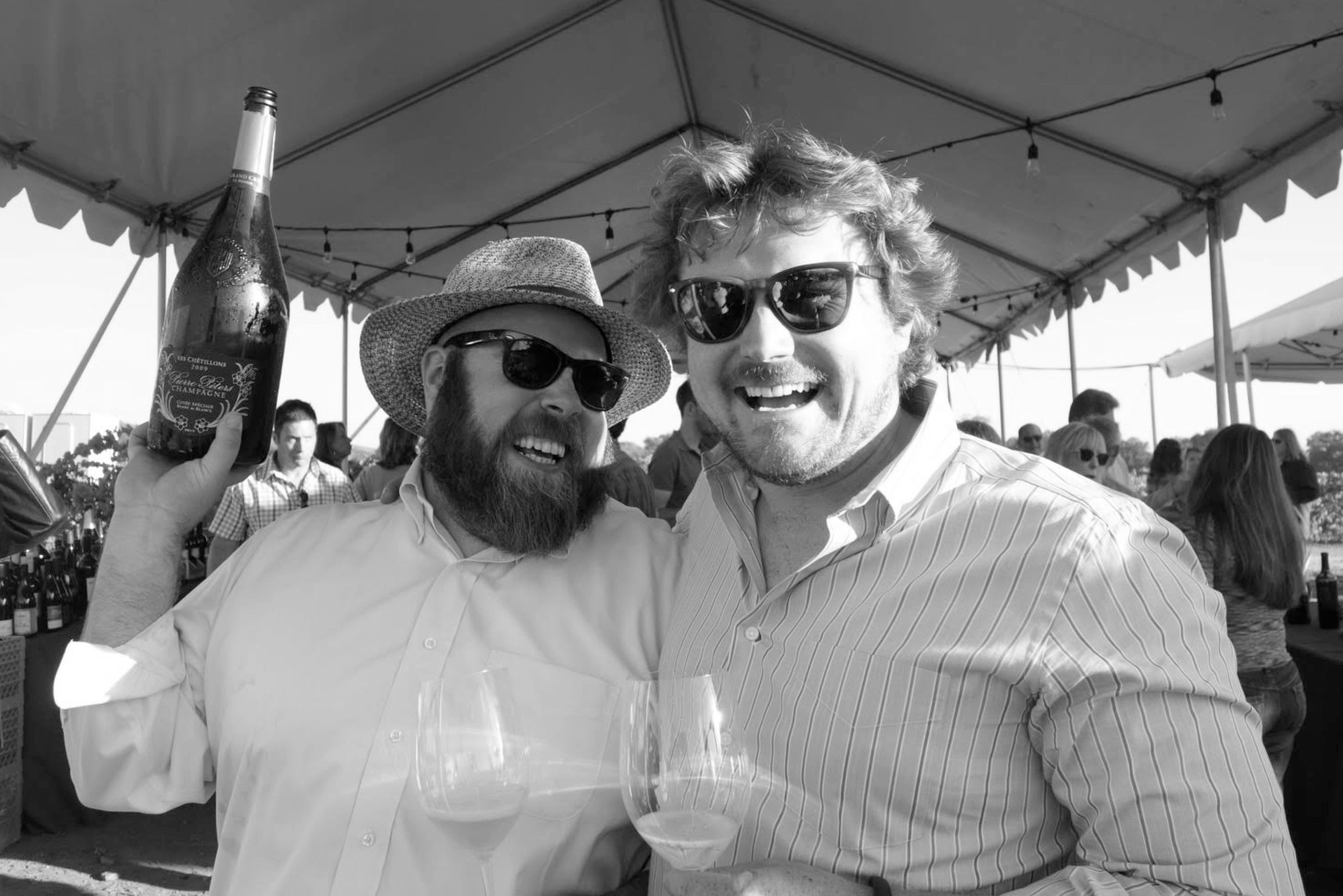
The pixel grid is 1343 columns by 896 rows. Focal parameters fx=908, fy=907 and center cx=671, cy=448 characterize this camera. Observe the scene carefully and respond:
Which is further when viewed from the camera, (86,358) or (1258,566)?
(86,358)

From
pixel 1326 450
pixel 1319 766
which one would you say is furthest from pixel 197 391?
pixel 1326 450

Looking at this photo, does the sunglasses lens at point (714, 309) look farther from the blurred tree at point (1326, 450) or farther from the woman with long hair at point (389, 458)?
the blurred tree at point (1326, 450)

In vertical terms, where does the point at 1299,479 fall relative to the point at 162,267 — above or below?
below

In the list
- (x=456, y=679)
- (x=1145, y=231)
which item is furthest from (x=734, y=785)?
(x=1145, y=231)

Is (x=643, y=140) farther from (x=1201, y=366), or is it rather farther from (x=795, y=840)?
(x=795, y=840)

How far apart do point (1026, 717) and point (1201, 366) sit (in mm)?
9521

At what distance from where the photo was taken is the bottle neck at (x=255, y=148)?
1639mm

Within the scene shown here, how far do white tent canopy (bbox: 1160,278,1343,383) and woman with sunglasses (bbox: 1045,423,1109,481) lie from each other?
2.77m

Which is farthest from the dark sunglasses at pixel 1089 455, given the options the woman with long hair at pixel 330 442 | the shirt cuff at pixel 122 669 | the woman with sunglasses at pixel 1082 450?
the woman with long hair at pixel 330 442

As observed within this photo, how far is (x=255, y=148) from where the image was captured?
1.67 metres

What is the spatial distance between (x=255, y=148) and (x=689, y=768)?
1368 mm

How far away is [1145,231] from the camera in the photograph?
252 inches

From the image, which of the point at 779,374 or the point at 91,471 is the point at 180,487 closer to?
the point at 779,374

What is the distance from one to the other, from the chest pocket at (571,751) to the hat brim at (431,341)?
85 centimetres
